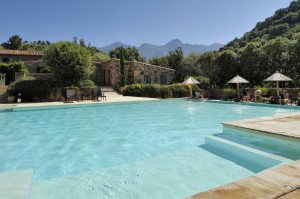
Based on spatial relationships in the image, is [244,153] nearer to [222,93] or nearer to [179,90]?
[222,93]

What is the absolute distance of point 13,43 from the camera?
50.3m

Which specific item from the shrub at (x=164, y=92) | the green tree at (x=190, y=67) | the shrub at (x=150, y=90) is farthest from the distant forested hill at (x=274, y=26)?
the shrub at (x=150, y=90)

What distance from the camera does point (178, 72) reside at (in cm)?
3594

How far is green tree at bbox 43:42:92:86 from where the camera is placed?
797 inches

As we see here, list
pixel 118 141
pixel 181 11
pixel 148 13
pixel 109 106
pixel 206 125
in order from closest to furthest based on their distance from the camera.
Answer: pixel 118 141
pixel 206 125
pixel 109 106
pixel 181 11
pixel 148 13

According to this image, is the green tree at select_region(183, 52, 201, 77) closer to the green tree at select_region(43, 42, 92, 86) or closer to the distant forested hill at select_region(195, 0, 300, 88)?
the distant forested hill at select_region(195, 0, 300, 88)

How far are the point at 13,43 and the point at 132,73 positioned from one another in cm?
3561

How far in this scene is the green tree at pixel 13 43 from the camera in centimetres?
5009

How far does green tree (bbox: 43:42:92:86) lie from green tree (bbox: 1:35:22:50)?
1404 inches

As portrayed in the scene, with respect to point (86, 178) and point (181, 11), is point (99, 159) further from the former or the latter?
point (181, 11)

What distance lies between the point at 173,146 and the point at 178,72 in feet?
98.8

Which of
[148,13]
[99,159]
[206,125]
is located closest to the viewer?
[99,159]

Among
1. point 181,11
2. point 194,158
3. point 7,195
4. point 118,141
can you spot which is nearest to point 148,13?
point 181,11

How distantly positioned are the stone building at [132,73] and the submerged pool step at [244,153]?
21.7 metres
